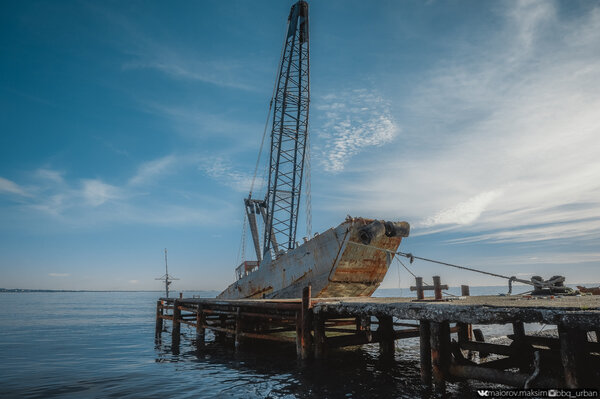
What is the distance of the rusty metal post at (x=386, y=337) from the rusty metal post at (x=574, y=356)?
7674 mm

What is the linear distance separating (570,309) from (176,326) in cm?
1921

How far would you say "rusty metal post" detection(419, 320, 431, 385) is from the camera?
9.05m

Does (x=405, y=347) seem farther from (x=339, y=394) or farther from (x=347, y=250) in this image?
(x=339, y=394)

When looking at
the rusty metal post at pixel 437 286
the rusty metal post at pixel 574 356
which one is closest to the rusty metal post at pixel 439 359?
the rusty metal post at pixel 437 286

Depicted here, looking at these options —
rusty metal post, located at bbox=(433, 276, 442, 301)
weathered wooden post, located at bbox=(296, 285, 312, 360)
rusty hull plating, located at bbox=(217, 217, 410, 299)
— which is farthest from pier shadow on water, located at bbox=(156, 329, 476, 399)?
rusty hull plating, located at bbox=(217, 217, 410, 299)

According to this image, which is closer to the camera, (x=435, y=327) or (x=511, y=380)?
(x=511, y=380)

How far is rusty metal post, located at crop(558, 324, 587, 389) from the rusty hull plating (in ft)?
32.1

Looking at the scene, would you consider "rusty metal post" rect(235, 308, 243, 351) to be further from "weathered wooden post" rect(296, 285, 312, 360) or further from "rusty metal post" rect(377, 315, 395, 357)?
"rusty metal post" rect(377, 315, 395, 357)

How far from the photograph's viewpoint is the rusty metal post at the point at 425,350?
29.7 ft

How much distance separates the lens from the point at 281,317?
13633 mm

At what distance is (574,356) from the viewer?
6293 mm

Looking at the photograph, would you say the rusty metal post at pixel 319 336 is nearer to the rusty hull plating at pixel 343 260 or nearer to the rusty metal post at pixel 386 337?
the rusty metal post at pixel 386 337

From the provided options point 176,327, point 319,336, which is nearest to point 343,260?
point 319,336

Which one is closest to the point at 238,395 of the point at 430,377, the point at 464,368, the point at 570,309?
the point at 430,377
